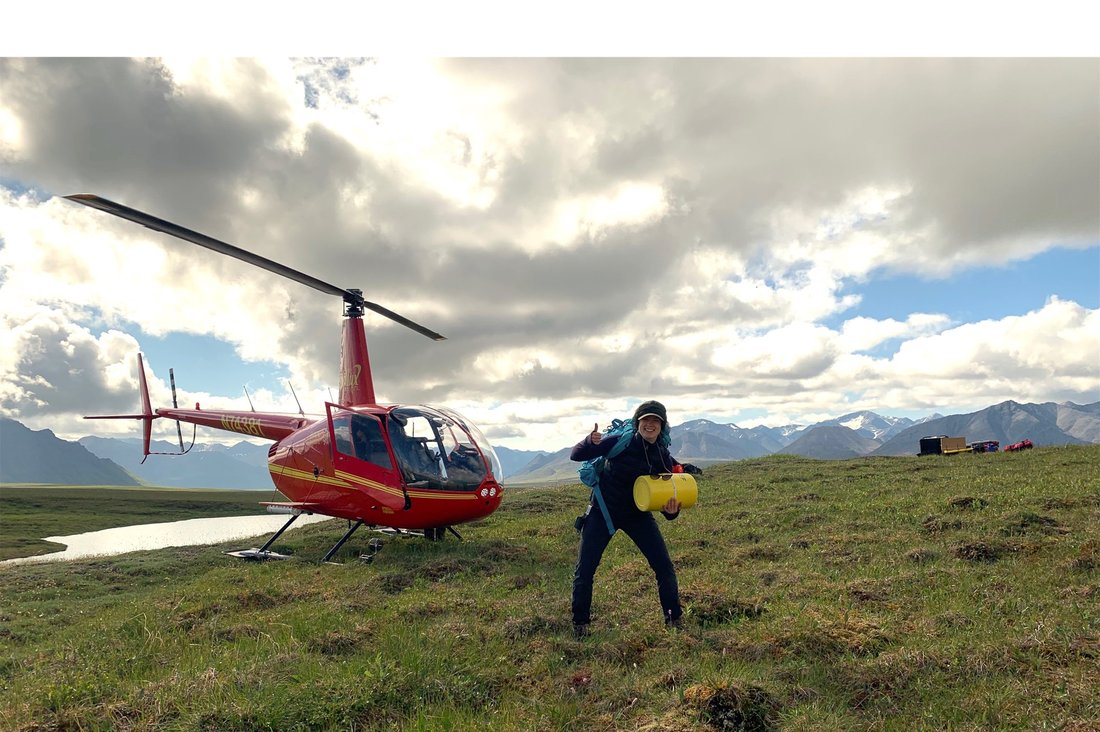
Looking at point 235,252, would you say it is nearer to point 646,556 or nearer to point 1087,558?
point 646,556

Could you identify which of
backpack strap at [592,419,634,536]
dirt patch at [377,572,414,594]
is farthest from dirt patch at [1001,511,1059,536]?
dirt patch at [377,572,414,594]

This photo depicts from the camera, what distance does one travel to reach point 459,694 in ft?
16.9

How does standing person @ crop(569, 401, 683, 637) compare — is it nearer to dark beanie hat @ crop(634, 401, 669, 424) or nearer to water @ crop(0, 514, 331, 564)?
dark beanie hat @ crop(634, 401, 669, 424)

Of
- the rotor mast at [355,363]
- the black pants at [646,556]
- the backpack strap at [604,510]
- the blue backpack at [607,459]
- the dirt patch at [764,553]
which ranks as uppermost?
the rotor mast at [355,363]

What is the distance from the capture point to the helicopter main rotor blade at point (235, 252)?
32.8ft

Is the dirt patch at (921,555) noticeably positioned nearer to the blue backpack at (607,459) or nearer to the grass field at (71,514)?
the blue backpack at (607,459)

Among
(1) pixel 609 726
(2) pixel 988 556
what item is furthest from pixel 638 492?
(2) pixel 988 556

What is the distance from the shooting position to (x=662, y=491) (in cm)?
657

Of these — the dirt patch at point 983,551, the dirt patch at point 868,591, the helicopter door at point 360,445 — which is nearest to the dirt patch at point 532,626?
the dirt patch at point 868,591

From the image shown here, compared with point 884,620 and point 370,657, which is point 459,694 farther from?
point 884,620

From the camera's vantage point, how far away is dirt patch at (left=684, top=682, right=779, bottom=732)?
438cm

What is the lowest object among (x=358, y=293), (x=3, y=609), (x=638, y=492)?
(x=3, y=609)

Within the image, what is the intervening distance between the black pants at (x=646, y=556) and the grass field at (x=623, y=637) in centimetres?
29

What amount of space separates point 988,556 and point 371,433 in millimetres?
11579
